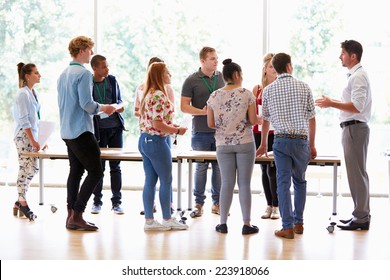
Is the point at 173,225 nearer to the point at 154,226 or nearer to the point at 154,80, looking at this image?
the point at 154,226

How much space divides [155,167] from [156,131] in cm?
32

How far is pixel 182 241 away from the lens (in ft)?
18.4

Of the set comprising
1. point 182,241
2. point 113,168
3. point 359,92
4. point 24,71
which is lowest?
point 182,241

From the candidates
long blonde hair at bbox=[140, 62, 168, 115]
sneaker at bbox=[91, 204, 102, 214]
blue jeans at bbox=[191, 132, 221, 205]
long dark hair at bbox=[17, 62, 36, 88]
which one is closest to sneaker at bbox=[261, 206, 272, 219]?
blue jeans at bbox=[191, 132, 221, 205]

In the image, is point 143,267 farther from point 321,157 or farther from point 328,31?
point 328,31

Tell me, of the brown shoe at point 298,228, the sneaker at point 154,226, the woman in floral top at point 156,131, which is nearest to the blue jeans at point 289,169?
the brown shoe at point 298,228

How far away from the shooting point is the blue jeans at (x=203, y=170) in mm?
6730

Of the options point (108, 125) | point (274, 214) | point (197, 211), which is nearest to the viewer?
point (274, 214)

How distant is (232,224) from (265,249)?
107cm

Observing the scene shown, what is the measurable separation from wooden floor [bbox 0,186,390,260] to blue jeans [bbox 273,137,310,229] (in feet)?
0.81

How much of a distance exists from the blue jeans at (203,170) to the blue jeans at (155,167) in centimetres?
78

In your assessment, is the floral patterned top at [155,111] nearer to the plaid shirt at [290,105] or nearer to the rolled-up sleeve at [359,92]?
the plaid shirt at [290,105]

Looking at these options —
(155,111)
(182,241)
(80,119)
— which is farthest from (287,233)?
(80,119)

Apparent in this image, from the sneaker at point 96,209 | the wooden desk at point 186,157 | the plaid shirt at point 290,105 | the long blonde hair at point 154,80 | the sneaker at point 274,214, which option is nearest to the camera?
the plaid shirt at point 290,105
